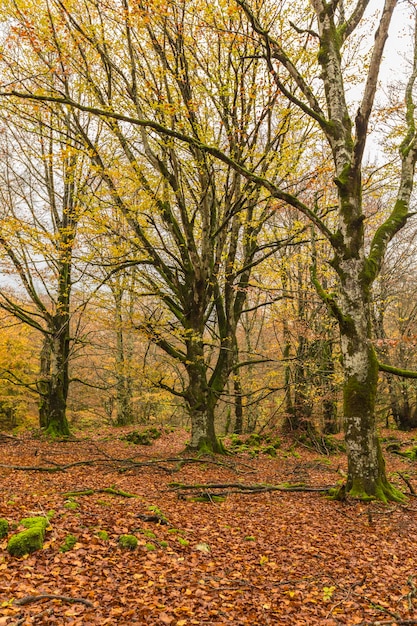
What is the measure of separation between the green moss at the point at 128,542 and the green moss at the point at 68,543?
0.57m

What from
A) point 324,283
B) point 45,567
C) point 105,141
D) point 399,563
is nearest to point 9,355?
point 105,141

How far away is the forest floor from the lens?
3.74 meters

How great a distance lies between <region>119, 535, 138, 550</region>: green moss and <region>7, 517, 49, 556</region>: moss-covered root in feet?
3.13

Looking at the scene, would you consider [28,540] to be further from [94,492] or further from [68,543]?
[94,492]

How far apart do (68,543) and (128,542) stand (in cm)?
74

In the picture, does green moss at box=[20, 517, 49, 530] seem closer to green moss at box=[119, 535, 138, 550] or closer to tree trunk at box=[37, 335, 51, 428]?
green moss at box=[119, 535, 138, 550]

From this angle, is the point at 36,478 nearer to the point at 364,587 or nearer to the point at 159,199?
the point at 364,587

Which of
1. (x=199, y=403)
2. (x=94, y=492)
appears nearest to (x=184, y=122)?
(x=199, y=403)

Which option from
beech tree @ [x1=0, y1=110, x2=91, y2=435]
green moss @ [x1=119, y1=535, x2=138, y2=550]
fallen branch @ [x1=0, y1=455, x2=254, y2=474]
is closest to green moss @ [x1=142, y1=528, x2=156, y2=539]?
green moss @ [x1=119, y1=535, x2=138, y2=550]

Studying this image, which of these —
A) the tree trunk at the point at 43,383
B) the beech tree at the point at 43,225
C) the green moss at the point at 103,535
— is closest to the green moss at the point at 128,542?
the green moss at the point at 103,535

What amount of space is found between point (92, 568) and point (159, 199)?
809 centimetres

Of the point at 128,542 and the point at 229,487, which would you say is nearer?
the point at 128,542

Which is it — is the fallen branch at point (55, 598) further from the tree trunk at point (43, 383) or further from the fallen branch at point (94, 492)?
the tree trunk at point (43, 383)

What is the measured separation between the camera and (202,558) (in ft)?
16.6
